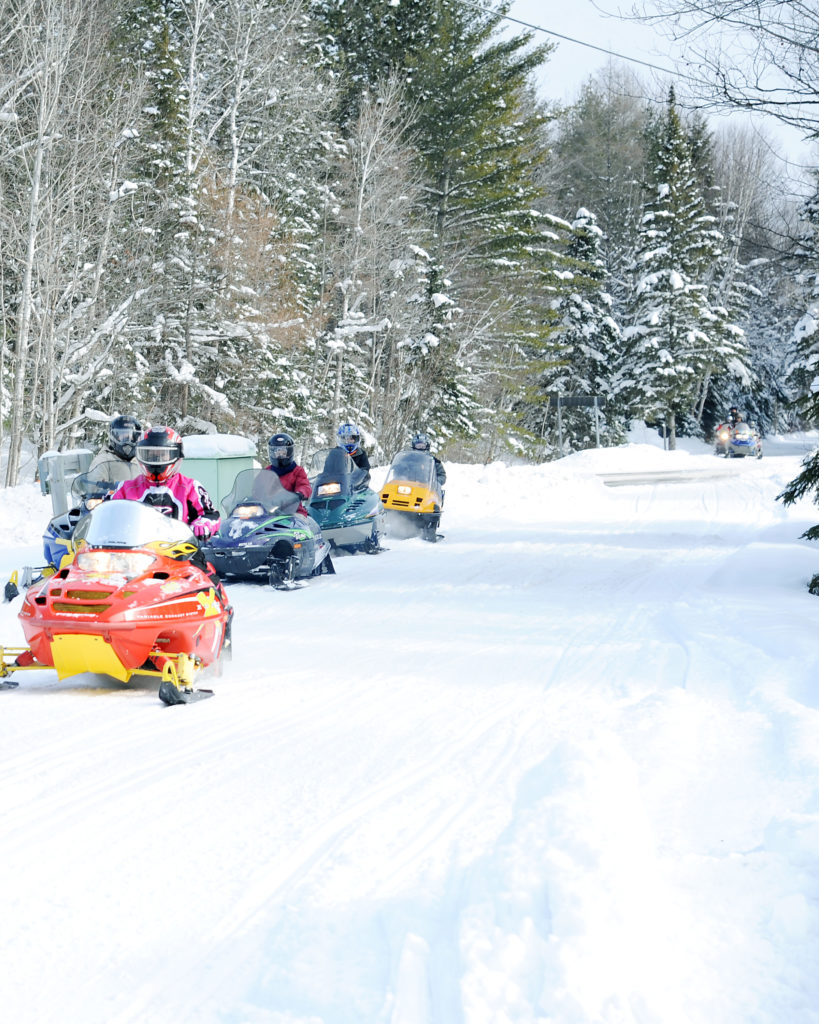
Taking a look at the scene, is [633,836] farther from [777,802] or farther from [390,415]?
[390,415]

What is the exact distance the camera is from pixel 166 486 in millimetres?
8758

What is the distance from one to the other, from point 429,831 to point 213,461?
14.1 metres

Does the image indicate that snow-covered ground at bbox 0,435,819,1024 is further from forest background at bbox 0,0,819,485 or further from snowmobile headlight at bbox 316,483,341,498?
forest background at bbox 0,0,819,485

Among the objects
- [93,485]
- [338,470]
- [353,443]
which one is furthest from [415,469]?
[93,485]

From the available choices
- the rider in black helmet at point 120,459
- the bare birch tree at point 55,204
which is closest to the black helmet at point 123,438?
the rider in black helmet at point 120,459

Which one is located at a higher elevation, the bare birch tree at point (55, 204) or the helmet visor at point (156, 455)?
the bare birch tree at point (55, 204)

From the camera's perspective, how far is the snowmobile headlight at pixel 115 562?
6.29m

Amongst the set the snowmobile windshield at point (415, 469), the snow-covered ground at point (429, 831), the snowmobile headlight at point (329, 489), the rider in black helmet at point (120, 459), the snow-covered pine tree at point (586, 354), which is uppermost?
the snow-covered pine tree at point (586, 354)

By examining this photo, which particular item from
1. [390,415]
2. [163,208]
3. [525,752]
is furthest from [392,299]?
[525,752]

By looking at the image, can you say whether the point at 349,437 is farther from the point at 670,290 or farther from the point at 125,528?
the point at 670,290

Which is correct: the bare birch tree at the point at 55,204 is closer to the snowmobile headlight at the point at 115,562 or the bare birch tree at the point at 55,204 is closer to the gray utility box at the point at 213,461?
the gray utility box at the point at 213,461

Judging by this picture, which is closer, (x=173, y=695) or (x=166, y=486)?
(x=173, y=695)

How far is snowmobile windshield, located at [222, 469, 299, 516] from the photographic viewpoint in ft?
36.3

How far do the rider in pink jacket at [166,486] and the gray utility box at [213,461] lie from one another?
27.6ft
